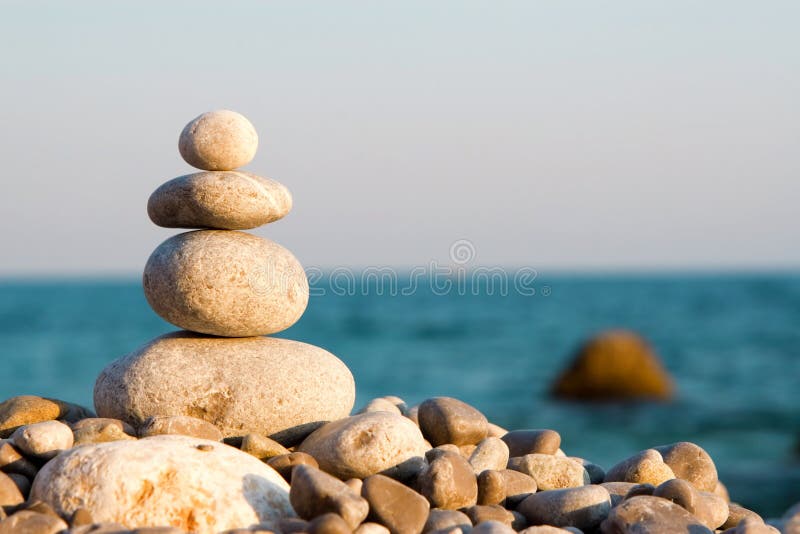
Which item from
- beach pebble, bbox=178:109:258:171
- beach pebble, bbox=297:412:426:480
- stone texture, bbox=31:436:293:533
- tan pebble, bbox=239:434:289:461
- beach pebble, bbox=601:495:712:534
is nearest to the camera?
stone texture, bbox=31:436:293:533

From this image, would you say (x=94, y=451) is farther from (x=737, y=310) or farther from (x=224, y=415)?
(x=737, y=310)

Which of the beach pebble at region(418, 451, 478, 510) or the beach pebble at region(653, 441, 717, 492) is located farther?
the beach pebble at region(653, 441, 717, 492)

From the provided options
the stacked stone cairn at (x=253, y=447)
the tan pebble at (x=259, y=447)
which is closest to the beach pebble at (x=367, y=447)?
the stacked stone cairn at (x=253, y=447)

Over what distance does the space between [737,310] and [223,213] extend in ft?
135

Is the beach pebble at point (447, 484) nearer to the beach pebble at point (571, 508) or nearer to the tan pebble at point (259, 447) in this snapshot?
the beach pebble at point (571, 508)

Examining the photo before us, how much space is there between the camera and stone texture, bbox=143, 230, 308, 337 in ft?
19.5

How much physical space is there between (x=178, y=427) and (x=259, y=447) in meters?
0.47

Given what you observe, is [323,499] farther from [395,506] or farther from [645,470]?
[645,470]

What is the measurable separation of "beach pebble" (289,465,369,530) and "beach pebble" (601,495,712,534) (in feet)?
4.32

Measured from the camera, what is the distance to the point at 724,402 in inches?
787

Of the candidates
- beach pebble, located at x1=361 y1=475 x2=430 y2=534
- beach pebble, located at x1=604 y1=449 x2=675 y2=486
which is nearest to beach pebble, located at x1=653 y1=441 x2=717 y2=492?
beach pebble, located at x1=604 y1=449 x2=675 y2=486

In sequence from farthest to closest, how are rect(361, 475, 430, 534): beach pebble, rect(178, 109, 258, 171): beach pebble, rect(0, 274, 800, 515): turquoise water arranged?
rect(0, 274, 800, 515): turquoise water → rect(178, 109, 258, 171): beach pebble → rect(361, 475, 430, 534): beach pebble

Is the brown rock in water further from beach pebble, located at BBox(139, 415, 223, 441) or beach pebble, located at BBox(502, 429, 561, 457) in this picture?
beach pebble, located at BBox(139, 415, 223, 441)

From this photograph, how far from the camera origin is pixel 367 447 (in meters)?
5.16
